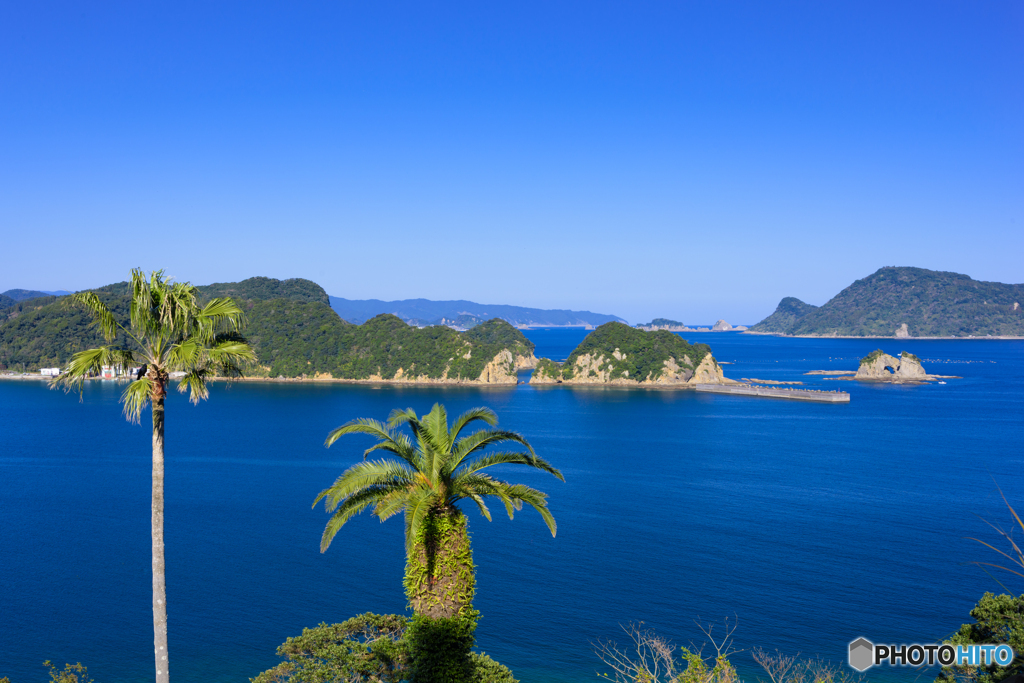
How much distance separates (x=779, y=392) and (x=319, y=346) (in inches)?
3507

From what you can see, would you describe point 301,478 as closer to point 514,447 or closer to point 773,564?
point 514,447

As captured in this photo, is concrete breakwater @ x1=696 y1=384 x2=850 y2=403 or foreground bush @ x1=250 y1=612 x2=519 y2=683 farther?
concrete breakwater @ x1=696 y1=384 x2=850 y2=403

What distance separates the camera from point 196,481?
182 feet

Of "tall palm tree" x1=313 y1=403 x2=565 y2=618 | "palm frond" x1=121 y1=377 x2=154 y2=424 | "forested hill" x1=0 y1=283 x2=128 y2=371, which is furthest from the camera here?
"forested hill" x1=0 y1=283 x2=128 y2=371

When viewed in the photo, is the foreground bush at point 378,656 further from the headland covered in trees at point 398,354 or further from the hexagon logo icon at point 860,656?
the headland covered in trees at point 398,354

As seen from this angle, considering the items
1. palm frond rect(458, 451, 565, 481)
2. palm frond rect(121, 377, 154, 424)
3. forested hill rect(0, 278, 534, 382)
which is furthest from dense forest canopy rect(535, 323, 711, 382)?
palm frond rect(121, 377, 154, 424)

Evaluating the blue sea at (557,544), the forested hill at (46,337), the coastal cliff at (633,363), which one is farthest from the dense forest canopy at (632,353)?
the forested hill at (46,337)

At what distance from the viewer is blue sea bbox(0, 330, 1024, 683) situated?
28.9 meters

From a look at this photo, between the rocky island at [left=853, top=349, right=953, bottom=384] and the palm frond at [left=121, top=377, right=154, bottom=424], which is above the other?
the palm frond at [left=121, top=377, right=154, bottom=424]

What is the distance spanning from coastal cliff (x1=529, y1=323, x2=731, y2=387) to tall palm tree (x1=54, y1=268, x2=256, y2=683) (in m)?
128

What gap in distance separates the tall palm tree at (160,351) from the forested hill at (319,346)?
126 metres

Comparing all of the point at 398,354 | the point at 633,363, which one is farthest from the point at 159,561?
the point at 398,354

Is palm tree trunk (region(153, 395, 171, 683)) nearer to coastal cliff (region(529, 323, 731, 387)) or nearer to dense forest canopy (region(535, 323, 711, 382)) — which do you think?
coastal cliff (region(529, 323, 731, 387))

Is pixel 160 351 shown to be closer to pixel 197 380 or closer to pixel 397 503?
pixel 197 380
